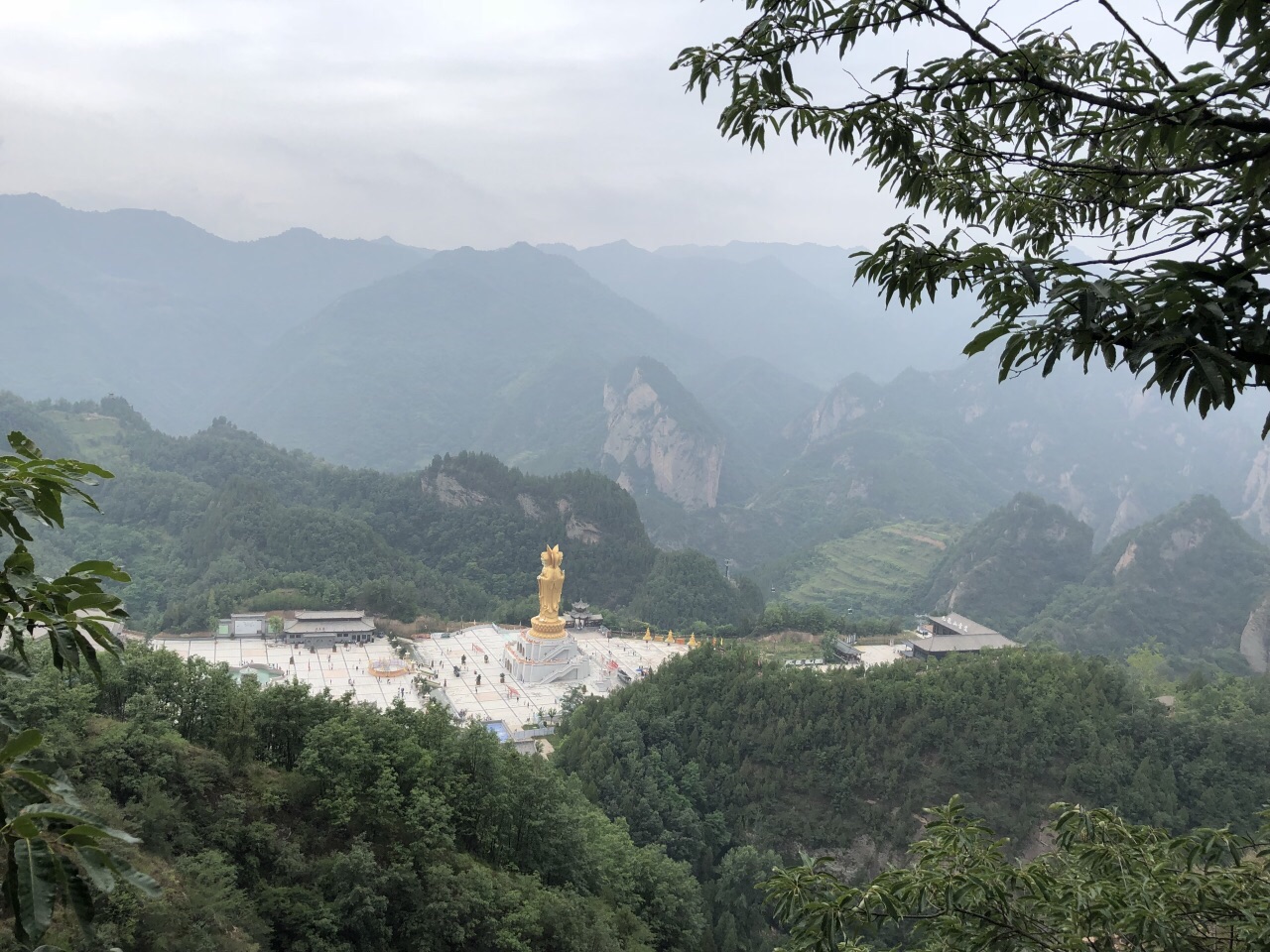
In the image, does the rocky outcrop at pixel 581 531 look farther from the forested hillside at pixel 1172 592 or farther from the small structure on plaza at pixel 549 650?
the small structure on plaza at pixel 549 650

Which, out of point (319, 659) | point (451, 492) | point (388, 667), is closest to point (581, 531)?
point (451, 492)

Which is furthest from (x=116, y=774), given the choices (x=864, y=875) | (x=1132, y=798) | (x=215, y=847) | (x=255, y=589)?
(x=255, y=589)

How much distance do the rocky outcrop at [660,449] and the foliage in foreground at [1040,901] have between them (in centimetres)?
13076

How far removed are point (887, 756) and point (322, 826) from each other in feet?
56.7

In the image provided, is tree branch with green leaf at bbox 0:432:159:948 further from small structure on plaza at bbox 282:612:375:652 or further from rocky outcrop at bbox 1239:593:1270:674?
rocky outcrop at bbox 1239:593:1270:674

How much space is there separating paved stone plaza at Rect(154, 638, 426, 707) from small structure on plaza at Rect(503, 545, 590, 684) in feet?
15.3

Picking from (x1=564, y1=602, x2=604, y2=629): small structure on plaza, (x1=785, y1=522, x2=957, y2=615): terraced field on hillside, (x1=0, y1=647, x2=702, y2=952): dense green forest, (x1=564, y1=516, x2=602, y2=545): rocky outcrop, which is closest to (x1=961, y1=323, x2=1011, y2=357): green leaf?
(x1=0, y1=647, x2=702, y2=952): dense green forest

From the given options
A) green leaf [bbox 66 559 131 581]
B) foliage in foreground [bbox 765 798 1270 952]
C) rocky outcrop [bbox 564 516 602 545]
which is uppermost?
green leaf [bbox 66 559 131 581]

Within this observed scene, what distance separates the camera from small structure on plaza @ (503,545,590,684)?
3481 centimetres

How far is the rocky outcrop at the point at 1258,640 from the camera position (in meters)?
61.5

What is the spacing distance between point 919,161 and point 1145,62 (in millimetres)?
1072

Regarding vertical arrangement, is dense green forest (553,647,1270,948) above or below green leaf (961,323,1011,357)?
below

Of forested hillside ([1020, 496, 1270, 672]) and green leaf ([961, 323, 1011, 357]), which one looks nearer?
green leaf ([961, 323, 1011, 357])

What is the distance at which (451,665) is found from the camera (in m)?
36.2
